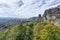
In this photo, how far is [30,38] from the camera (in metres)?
57.1

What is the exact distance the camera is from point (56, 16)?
107750mm

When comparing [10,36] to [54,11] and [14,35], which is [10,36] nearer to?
[14,35]

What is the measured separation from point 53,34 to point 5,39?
17.5 metres

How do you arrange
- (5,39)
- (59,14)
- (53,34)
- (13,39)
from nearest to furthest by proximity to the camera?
(53,34), (13,39), (5,39), (59,14)

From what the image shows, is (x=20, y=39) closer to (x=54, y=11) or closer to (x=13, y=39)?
(x=13, y=39)

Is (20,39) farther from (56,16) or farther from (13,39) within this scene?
(56,16)

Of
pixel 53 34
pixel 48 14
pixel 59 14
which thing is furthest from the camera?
pixel 48 14

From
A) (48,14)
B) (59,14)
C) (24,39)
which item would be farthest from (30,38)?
(48,14)

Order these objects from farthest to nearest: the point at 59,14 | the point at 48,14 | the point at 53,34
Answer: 1. the point at 48,14
2. the point at 59,14
3. the point at 53,34

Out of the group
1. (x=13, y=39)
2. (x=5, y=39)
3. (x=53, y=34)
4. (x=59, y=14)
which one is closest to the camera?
(x=53, y=34)

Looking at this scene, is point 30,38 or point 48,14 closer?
point 30,38

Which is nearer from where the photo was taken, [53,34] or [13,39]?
[53,34]

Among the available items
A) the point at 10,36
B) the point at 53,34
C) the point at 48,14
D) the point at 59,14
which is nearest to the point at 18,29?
the point at 10,36

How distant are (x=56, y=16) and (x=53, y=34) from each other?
6227 centimetres
